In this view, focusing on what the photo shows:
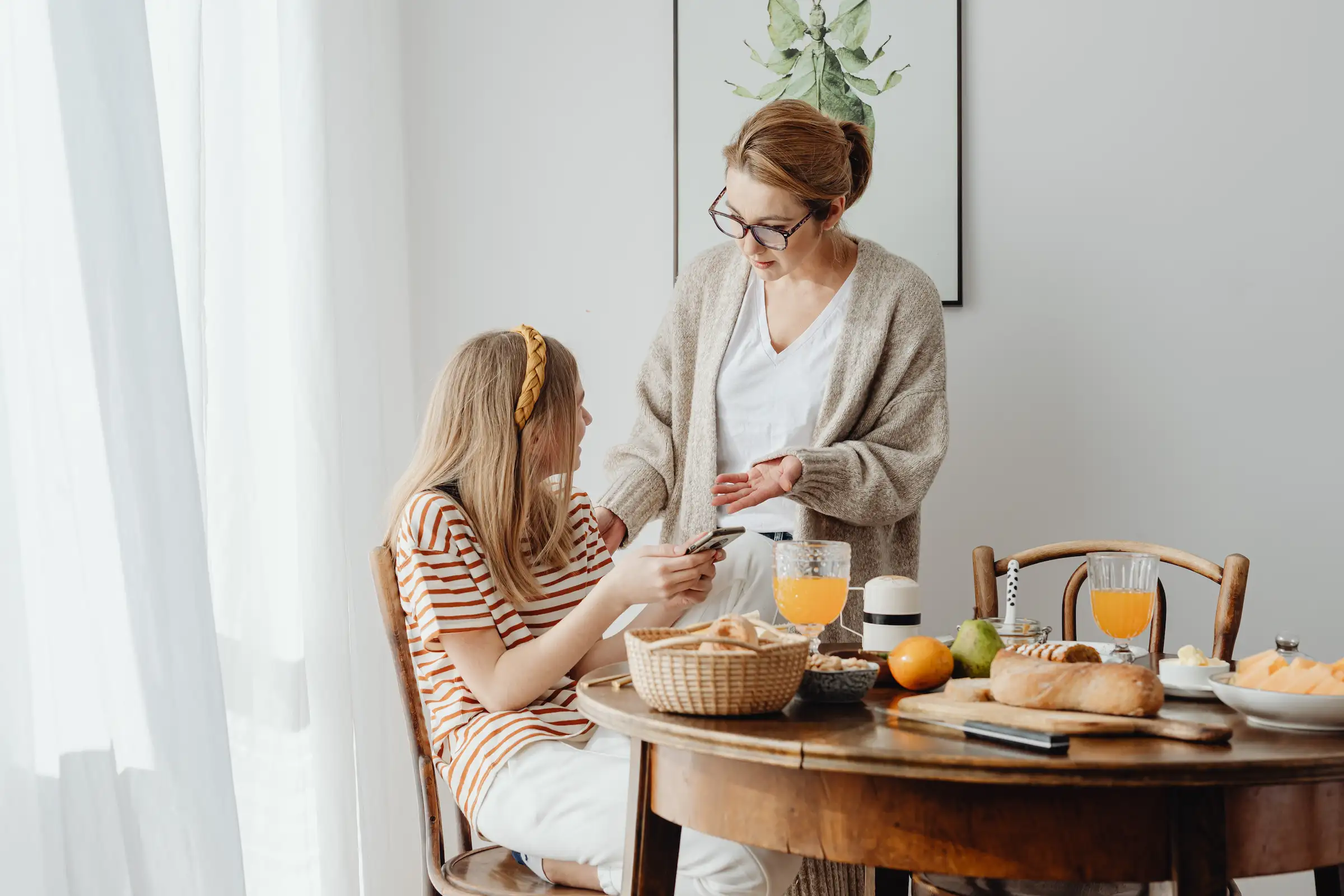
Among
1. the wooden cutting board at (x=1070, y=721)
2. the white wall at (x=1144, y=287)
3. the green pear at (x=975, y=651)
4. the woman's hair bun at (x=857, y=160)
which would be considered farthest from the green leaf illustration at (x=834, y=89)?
the wooden cutting board at (x=1070, y=721)

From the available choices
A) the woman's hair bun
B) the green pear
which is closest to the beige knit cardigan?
the woman's hair bun

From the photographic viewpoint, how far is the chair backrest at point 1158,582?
180 centimetres

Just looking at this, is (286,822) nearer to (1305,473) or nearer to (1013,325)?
(1013,325)

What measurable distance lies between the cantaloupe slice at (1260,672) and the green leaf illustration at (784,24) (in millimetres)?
1811

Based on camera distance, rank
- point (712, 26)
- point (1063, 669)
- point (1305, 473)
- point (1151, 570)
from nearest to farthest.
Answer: point (1063, 669) → point (1151, 570) → point (1305, 473) → point (712, 26)

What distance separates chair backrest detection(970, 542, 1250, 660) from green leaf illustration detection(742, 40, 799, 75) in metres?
1.15

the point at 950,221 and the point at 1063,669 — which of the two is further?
the point at 950,221

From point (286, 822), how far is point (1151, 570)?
1.36m

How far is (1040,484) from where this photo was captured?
2473 millimetres

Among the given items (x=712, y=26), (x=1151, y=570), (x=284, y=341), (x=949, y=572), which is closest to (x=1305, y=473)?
(x=949, y=572)

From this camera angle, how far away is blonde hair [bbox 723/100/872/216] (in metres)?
1.93

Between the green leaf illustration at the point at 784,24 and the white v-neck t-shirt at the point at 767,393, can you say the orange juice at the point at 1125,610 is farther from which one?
the green leaf illustration at the point at 784,24

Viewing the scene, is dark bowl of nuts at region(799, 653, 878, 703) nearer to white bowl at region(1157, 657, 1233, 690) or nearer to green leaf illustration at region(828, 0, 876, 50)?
white bowl at region(1157, 657, 1233, 690)

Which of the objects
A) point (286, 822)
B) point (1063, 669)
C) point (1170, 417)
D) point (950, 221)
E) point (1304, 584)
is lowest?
point (286, 822)
